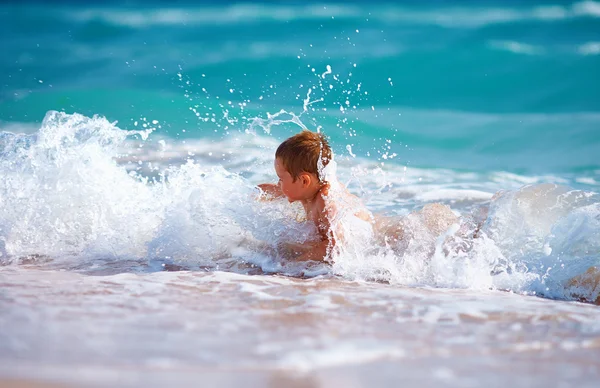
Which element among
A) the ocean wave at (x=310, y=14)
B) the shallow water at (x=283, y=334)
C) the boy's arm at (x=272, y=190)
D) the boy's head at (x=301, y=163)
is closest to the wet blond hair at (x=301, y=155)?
the boy's head at (x=301, y=163)

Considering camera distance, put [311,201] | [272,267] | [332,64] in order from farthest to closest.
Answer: [332,64], [311,201], [272,267]

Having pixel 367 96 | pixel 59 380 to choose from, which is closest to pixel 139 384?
pixel 59 380

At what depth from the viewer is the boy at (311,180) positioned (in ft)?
12.4

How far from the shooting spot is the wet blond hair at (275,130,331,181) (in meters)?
3.77

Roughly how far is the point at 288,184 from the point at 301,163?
0.49 feet

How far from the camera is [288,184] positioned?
151 inches

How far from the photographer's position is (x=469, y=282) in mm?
3258

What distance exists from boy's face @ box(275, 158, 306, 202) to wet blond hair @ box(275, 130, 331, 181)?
0.07ft

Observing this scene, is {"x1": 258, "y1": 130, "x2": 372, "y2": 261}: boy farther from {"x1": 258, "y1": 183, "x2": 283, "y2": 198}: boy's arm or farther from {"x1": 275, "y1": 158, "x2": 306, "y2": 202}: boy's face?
{"x1": 258, "y1": 183, "x2": 283, "y2": 198}: boy's arm

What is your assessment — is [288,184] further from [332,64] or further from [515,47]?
[515,47]

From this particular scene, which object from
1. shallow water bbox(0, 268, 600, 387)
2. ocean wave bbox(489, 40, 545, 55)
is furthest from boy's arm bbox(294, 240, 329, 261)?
ocean wave bbox(489, 40, 545, 55)

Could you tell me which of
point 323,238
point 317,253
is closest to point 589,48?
point 323,238

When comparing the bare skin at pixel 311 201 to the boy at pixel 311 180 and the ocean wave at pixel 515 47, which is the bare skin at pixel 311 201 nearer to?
the boy at pixel 311 180

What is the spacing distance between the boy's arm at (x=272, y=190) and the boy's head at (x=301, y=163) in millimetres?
260
